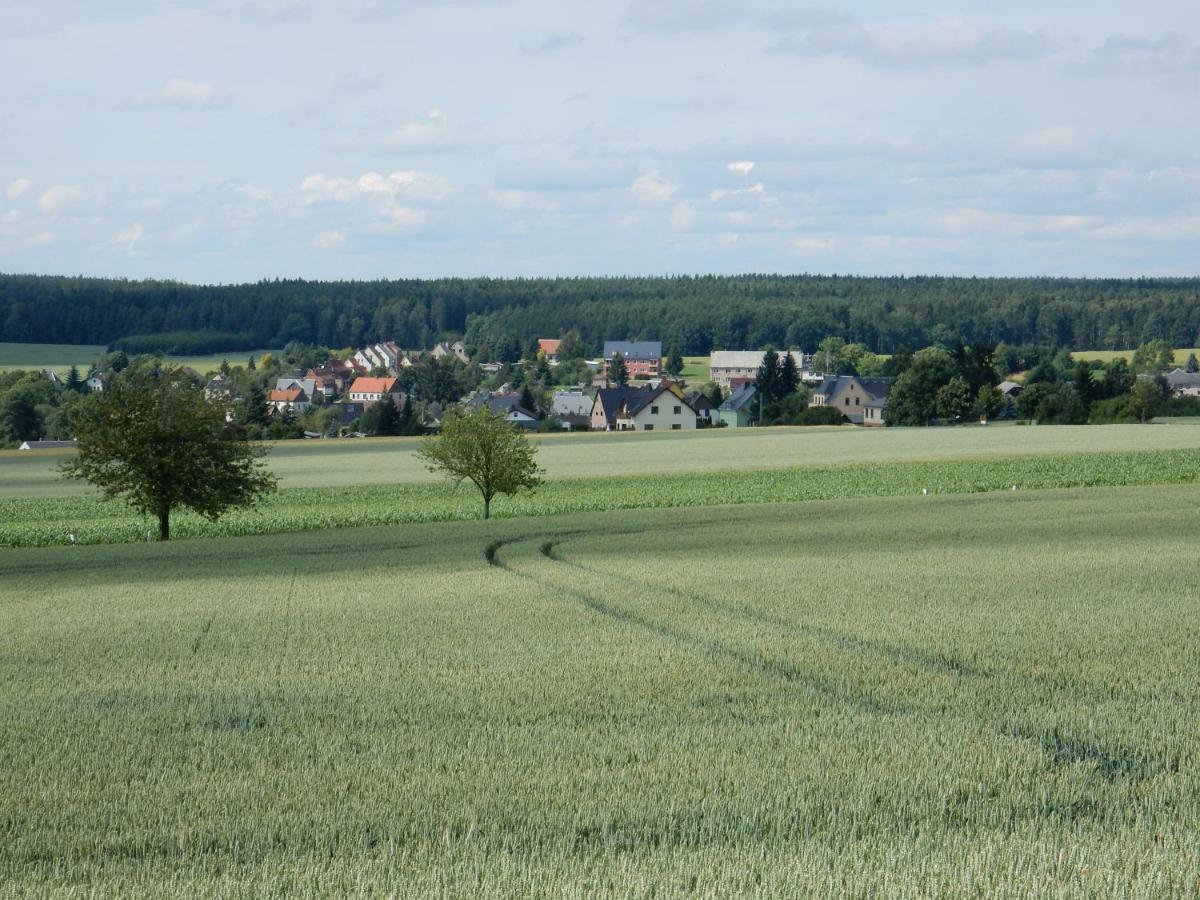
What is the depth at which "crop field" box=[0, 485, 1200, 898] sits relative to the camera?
324 inches

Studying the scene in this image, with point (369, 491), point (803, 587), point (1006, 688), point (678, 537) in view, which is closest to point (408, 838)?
point (1006, 688)

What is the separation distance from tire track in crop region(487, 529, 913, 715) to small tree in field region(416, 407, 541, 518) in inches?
905

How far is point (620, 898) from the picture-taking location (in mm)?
7551

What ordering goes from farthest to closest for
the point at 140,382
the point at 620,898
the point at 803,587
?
the point at 140,382
the point at 803,587
the point at 620,898

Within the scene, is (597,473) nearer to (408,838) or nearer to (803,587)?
(803,587)

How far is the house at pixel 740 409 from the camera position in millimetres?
138000

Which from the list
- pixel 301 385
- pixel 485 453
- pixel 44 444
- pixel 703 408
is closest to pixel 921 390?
pixel 703 408

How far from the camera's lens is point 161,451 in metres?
41.2

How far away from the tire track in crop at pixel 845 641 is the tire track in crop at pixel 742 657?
1135 mm

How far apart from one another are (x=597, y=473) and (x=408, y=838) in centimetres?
6064

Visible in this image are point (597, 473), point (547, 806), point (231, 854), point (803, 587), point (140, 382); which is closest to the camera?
point (231, 854)

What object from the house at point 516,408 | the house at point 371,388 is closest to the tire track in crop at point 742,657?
the house at point 516,408

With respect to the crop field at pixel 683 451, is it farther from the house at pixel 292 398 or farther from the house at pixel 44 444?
the house at pixel 292 398

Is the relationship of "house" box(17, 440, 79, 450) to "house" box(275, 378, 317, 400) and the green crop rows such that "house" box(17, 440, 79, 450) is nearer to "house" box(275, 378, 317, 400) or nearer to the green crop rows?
the green crop rows
